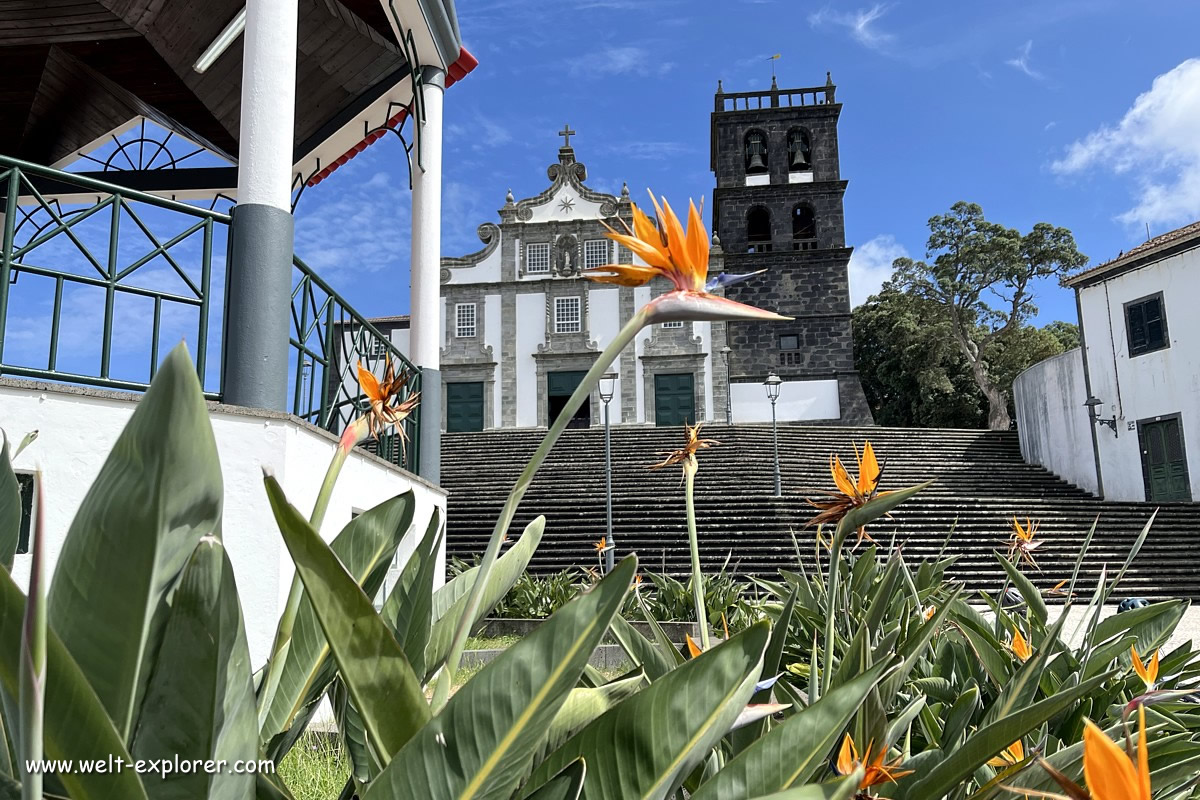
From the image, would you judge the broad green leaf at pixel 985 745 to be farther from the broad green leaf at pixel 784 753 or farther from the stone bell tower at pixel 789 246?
the stone bell tower at pixel 789 246

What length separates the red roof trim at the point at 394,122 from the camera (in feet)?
19.2

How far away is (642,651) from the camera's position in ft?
4.52

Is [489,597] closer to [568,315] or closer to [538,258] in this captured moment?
[568,315]

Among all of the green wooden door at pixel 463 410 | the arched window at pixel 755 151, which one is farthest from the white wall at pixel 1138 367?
the green wooden door at pixel 463 410

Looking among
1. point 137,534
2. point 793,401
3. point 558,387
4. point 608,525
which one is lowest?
point 608,525

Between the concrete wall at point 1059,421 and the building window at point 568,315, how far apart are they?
13.0m

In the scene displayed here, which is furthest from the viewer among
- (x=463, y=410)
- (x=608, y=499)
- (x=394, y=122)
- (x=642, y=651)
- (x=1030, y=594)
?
(x=463, y=410)

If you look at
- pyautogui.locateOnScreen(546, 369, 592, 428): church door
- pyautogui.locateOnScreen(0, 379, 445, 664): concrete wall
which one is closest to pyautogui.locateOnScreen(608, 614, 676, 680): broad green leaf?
pyautogui.locateOnScreen(0, 379, 445, 664): concrete wall

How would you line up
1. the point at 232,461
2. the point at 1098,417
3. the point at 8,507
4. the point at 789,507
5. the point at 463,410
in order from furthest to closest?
the point at 463,410 → the point at 1098,417 → the point at 789,507 → the point at 232,461 → the point at 8,507

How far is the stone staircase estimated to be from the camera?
12742mm

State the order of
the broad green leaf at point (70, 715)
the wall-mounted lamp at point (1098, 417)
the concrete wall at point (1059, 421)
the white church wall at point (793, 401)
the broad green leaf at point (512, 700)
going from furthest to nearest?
the white church wall at point (793, 401) < the concrete wall at point (1059, 421) < the wall-mounted lamp at point (1098, 417) < the broad green leaf at point (512, 700) < the broad green leaf at point (70, 715)

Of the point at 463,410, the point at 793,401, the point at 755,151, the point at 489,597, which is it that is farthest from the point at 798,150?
the point at 489,597

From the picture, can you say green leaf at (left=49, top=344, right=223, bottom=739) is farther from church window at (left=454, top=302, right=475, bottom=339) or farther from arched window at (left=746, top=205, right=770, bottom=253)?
arched window at (left=746, top=205, right=770, bottom=253)

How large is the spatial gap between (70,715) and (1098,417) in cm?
2023
